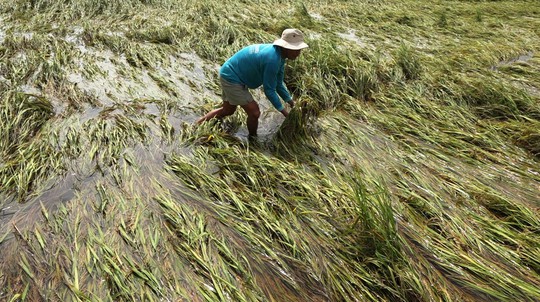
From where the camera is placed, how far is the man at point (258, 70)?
330 cm

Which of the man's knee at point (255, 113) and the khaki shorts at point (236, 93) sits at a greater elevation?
the khaki shorts at point (236, 93)

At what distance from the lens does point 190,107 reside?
4703 mm

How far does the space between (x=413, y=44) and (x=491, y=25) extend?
3312mm

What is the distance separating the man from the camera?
330 cm

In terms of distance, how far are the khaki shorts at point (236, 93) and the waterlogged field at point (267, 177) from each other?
1.62 feet

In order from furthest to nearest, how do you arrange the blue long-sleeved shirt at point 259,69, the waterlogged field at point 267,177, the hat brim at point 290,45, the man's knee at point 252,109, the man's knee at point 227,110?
1. the man's knee at point 227,110
2. the man's knee at point 252,109
3. the blue long-sleeved shirt at point 259,69
4. the hat brim at point 290,45
5. the waterlogged field at point 267,177

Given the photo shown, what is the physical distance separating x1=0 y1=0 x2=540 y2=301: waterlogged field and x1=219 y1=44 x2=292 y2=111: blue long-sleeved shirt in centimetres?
41

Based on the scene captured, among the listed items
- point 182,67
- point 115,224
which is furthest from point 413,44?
point 115,224

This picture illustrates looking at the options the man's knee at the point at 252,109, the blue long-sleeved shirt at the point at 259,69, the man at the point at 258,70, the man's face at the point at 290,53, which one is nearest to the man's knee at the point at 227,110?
the man at the point at 258,70

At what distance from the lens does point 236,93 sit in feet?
12.3

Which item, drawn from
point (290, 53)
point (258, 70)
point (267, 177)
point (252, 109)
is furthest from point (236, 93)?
point (267, 177)

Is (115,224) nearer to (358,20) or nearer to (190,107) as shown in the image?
(190,107)

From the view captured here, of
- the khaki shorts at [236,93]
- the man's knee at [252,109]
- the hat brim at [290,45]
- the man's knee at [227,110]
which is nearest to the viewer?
the hat brim at [290,45]

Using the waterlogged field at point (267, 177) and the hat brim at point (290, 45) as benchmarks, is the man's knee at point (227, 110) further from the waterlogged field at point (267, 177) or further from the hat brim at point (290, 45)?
the hat brim at point (290, 45)
